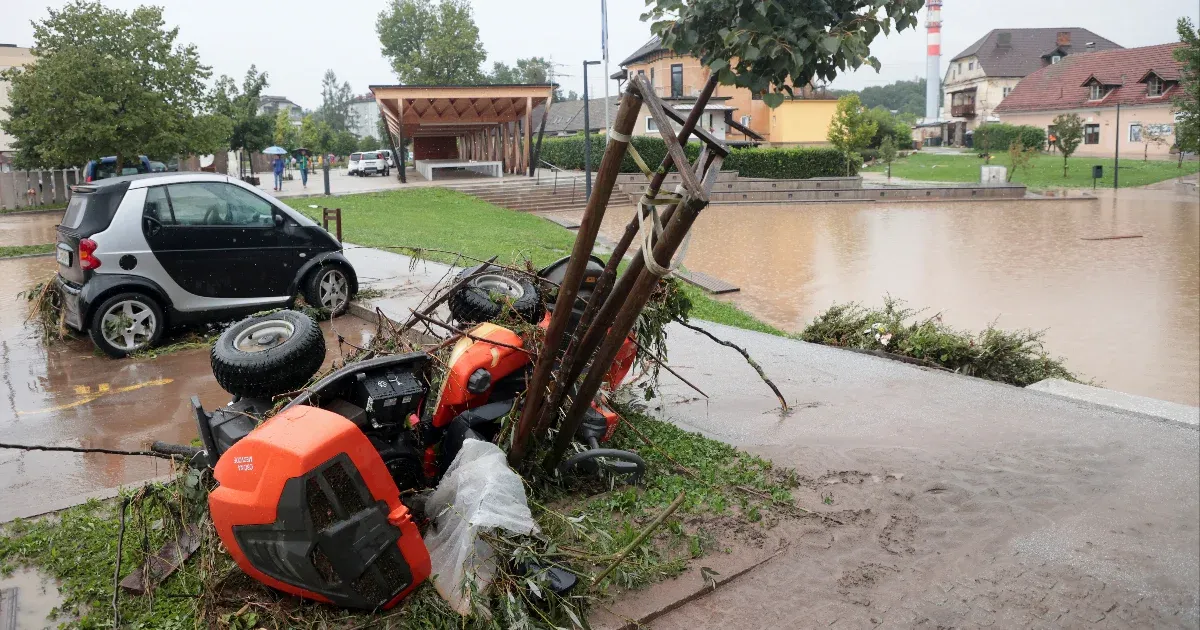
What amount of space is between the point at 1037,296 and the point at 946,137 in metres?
80.4

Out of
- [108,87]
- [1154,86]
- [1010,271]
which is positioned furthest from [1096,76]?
[108,87]

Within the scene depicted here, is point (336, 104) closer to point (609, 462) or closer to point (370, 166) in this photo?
point (370, 166)

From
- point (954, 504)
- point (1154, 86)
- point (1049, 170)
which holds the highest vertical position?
point (1154, 86)

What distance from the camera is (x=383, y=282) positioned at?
41.3 feet

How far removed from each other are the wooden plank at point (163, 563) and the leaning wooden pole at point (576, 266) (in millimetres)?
1558

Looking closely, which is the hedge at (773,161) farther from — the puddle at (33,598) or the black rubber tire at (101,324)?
the puddle at (33,598)

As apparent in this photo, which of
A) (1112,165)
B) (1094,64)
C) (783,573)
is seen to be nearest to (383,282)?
(783,573)

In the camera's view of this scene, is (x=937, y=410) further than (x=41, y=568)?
Yes


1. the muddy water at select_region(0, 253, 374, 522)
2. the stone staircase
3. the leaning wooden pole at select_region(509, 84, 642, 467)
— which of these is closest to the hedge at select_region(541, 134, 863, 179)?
the stone staircase

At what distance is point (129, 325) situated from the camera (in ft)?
29.0

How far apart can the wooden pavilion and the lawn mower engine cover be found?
112ft

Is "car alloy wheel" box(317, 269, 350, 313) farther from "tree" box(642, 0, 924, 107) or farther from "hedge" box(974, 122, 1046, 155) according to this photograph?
"hedge" box(974, 122, 1046, 155)

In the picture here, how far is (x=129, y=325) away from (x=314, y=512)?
6.61 metres

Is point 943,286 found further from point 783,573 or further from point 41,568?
point 41,568
